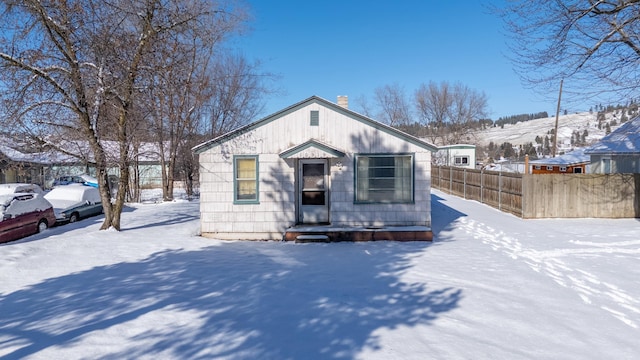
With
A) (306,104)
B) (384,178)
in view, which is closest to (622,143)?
(384,178)

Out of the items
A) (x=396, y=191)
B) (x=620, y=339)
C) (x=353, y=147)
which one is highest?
(x=353, y=147)

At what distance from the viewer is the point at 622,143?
1744 cm

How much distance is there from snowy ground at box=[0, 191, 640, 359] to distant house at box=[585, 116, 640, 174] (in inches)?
327

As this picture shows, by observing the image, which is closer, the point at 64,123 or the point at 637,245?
the point at 637,245

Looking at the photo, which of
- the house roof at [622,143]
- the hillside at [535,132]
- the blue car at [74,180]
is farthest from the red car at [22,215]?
the hillside at [535,132]

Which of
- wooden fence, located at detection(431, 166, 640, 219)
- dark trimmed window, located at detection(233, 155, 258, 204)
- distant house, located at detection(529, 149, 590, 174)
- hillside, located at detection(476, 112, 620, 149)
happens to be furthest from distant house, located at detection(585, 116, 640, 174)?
hillside, located at detection(476, 112, 620, 149)

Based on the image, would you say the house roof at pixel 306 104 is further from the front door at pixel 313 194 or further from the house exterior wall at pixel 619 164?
the house exterior wall at pixel 619 164

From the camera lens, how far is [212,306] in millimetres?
5547

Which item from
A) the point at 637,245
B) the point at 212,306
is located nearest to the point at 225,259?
the point at 212,306

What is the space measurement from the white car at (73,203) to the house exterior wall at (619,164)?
73.6ft

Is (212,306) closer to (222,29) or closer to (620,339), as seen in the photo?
(620,339)

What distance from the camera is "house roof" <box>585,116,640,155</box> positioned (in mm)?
16500

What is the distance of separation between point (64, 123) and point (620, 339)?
13237 millimetres

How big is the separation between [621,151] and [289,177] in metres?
15.0
